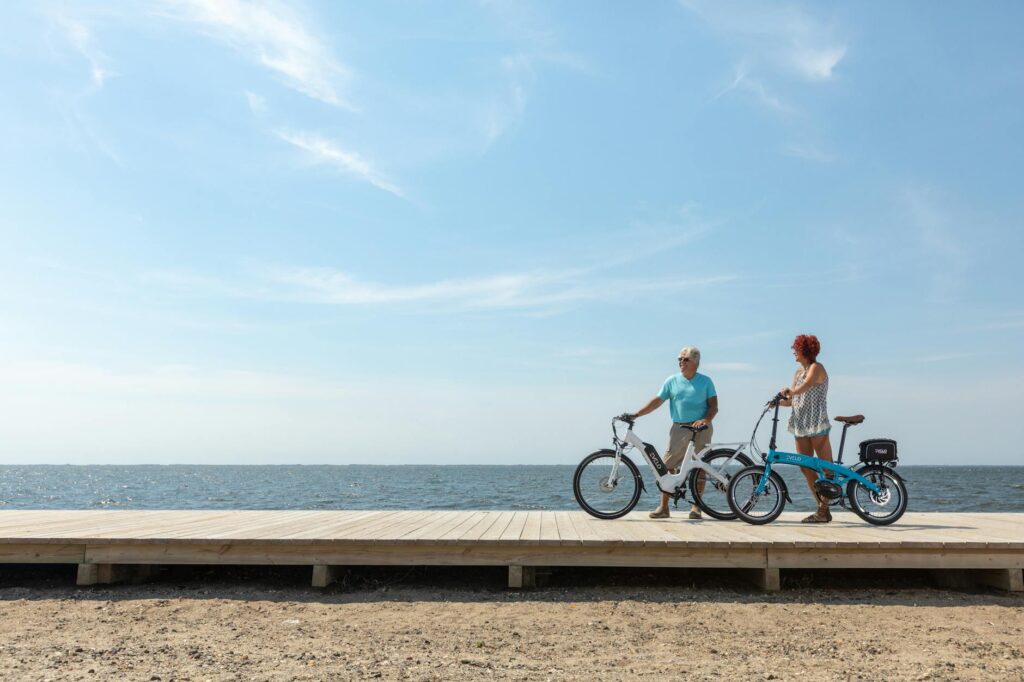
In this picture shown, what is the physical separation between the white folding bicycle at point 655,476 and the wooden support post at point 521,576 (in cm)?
145

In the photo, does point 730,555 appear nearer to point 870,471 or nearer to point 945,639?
point 945,639

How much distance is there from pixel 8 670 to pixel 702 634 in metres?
4.01

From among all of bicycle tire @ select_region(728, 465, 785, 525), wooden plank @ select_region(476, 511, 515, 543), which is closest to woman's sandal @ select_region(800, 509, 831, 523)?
bicycle tire @ select_region(728, 465, 785, 525)

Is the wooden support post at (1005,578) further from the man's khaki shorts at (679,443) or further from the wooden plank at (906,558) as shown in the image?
the man's khaki shorts at (679,443)

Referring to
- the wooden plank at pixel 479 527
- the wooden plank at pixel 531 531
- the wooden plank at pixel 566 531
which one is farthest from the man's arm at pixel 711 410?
the wooden plank at pixel 479 527

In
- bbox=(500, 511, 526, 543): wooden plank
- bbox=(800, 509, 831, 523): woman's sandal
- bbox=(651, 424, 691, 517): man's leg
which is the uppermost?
bbox=(651, 424, 691, 517): man's leg

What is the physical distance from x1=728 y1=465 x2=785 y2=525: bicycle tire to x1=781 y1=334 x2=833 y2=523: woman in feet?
1.04

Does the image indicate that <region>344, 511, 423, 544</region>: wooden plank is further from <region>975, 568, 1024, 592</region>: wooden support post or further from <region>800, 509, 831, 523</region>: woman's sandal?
<region>975, 568, 1024, 592</region>: wooden support post

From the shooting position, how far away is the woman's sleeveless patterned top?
703cm

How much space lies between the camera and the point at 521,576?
591 centimetres

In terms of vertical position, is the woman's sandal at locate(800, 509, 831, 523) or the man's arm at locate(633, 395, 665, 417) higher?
the man's arm at locate(633, 395, 665, 417)

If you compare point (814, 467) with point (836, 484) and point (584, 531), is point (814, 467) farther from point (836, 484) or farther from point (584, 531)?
point (584, 531)

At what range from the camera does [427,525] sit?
693 cm

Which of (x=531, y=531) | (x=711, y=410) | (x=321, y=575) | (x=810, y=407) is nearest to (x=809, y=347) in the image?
(x=810, y=407)
